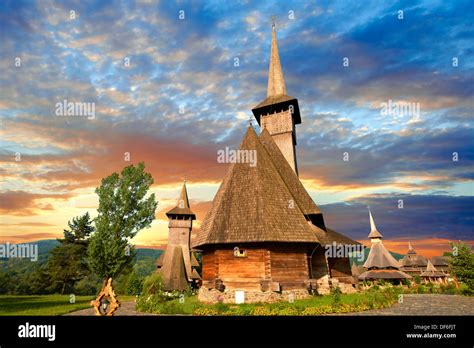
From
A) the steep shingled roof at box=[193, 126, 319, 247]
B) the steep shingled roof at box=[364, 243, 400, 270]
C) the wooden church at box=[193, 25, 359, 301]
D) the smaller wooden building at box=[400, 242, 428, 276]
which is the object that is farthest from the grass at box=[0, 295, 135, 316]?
the smaller wooden building at box=[400, 242, 428, 276]

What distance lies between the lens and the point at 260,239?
52.4ft

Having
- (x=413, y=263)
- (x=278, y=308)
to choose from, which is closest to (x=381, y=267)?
(x=278, y=308)

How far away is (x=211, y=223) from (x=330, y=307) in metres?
8.94

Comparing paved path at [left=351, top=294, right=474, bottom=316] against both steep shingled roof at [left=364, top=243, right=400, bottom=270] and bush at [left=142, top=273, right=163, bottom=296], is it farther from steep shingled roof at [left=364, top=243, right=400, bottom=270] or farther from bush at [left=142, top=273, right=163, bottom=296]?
steep shingled roof at [left=364, top=243, right=400, bottom=270]

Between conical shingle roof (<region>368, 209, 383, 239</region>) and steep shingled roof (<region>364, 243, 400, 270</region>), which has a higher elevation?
conical shingle roof (<region>368, 209, 383, 239</region>)

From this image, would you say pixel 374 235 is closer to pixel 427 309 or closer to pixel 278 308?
pixel 427 309

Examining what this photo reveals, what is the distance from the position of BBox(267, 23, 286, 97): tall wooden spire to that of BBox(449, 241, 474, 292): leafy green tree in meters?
25.2

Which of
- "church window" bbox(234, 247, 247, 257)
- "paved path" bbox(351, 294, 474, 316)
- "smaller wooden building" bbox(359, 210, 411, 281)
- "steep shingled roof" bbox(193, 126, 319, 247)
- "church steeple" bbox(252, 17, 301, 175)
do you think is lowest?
"smaller wooden building" bbox(359, 210, 411, 281)

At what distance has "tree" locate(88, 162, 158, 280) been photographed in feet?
93.8

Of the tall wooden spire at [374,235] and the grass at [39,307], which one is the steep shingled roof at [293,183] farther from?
the tall wooden spire at [374,235]

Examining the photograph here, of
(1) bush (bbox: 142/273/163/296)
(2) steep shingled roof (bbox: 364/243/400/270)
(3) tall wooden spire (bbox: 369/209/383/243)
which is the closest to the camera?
(1) bush (bbox: 142/273/163/296)

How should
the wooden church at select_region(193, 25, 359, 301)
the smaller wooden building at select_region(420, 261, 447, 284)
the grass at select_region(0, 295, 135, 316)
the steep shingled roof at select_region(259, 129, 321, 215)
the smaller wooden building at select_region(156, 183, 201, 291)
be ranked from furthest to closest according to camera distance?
the smaller wooden building at select_region(420, 261, 447, 284), the smaller wooden building at select_region(156, 183, 201, 291), the steep shingled roof at select_region(259, 129, 321, 215), the wooden church at select_region(193, 25, 359, 301), the grass at select_region(0, 295, 135, 316)

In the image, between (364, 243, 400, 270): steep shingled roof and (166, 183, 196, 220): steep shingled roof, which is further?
(166, 183, 196, 220): steep shingled roof
